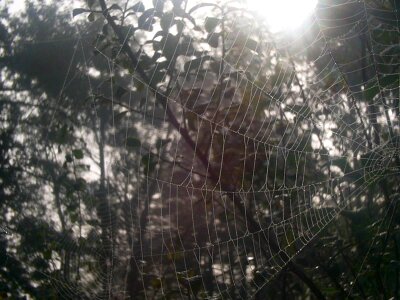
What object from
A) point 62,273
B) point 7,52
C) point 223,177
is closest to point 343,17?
point 223,177

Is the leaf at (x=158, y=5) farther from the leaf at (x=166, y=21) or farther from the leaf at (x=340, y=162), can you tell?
the leaf at (x=340, y=162)

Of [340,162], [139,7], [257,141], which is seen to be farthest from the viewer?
[340,162]

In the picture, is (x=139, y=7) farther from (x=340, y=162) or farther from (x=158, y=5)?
(x=340, y=162)

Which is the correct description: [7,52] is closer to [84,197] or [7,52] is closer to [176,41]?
[84,197]

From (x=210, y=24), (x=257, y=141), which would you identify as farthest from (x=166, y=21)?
(x=257, y=141)

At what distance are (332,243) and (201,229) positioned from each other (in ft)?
5.58

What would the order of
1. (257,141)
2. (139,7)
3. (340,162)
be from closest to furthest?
1. (139,7)
2. (257,141)
3. (340,162)

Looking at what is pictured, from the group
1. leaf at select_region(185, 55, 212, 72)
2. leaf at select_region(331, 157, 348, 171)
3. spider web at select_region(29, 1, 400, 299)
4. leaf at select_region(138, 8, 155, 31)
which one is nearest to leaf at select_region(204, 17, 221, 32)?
spider web at select_region(29, 1, 400, 299)

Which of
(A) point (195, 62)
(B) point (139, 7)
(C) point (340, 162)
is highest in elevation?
(B) point (139, 7)

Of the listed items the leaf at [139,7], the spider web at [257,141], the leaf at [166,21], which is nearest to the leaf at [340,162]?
the spider web at [257,141]

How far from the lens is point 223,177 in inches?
113

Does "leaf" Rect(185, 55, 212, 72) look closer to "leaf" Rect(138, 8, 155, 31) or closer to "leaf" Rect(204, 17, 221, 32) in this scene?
"leaf" Rect(204, 17, 221, 32)

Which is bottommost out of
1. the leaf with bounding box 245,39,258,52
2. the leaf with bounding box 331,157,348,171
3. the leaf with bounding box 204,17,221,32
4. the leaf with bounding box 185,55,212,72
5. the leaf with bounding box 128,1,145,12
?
the leaf with bounding box 331,157,348,171

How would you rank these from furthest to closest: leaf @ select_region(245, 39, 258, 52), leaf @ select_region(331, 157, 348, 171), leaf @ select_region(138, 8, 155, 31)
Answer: leaf @ select_region(331, 157, 348, 171) → leaf @ select_region(245, 39, 258, 52) → leaf @ select_region(138, 8, 155, 31)
